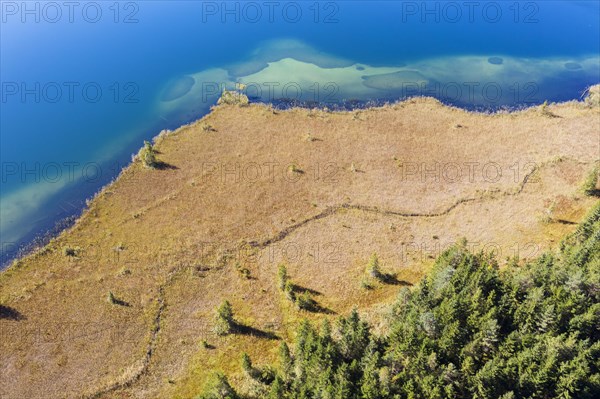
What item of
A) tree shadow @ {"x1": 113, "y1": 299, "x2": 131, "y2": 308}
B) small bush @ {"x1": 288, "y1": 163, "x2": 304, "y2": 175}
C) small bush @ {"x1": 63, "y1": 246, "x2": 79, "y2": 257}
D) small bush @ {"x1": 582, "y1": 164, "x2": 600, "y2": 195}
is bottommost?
tree shadow @ {"x1": 113, "y1": 299, "x2": 131, "y2": 308}

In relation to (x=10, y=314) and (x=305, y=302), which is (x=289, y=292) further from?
(x=10, y=314)

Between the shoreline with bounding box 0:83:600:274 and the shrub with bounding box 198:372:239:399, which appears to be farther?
the shoreline with bounding box 0:83:600:274

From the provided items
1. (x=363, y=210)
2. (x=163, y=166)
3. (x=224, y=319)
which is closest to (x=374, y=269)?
(x=363, y=210)

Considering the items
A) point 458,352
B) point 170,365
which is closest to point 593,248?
point 458,352

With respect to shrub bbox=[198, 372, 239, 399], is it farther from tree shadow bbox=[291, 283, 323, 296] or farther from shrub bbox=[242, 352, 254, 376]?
tree shadow bbox=[291, 283, 323, 296]

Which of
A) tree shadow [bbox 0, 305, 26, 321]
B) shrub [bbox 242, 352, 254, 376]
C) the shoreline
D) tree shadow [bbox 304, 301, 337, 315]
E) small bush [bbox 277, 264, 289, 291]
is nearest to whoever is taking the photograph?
shrub [bbox 242, 352, 254, 376]

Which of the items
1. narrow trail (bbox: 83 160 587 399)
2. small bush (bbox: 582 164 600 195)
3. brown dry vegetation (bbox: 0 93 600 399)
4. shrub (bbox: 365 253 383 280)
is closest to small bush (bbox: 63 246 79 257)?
brown dry vegetation (bbox: 0 93 600 399)

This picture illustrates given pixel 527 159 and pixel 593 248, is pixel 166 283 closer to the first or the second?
pixel 593 248

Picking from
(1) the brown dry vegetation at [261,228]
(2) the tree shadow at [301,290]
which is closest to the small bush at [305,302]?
(1) the brown dry vegetation at [261,228]
